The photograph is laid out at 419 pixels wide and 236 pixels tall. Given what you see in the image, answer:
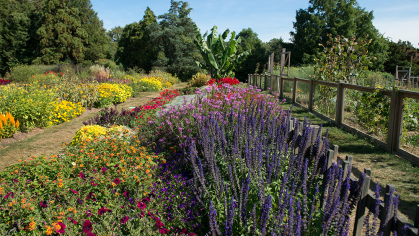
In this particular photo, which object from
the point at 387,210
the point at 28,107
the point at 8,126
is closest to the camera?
the point at 387,210

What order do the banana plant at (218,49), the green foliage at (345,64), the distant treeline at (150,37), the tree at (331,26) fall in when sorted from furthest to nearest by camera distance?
the tree at (331,26) < the distant treeline at (150,37) < the banana plant at (218,49) < the green foliage at (345,64)

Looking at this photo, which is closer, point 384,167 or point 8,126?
point 384,167

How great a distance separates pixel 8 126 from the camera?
602 centimetres

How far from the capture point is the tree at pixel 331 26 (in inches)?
1345

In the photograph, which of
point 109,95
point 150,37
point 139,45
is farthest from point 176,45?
point 109,95

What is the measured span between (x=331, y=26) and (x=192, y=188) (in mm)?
39883

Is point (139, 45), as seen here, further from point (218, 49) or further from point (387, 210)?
point (387, 210)

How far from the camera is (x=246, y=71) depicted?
3847 cm

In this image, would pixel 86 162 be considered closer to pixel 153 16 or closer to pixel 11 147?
pixel 11 147

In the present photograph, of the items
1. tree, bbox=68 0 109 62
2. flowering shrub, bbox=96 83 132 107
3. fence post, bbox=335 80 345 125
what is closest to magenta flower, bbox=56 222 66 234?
fence post, bbox=335 80 345 125

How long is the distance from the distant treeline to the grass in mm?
26409

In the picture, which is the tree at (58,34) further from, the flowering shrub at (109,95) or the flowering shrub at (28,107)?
the flowering shrub at (28,107)

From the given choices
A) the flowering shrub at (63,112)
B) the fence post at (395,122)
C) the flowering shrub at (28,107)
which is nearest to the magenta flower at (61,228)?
the fence post at (395,122)

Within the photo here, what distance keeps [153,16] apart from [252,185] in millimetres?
39520
